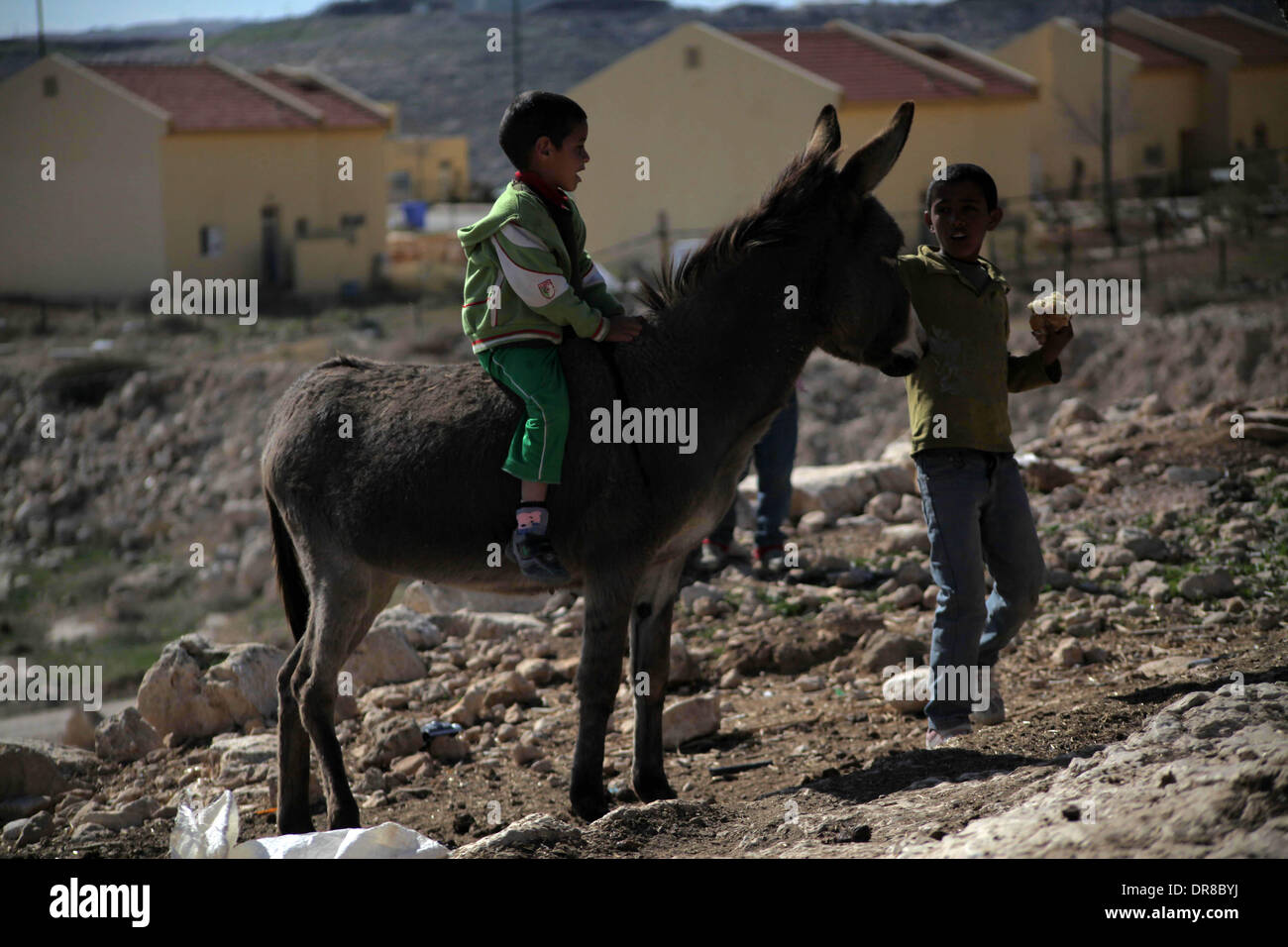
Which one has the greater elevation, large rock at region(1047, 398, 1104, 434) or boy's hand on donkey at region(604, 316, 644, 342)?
boy's hand on donkey at region(604, 316, 644, 342)

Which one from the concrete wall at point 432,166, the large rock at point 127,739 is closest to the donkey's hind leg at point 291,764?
the large rock at point 127,739

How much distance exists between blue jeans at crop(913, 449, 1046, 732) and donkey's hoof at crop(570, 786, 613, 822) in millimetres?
1409

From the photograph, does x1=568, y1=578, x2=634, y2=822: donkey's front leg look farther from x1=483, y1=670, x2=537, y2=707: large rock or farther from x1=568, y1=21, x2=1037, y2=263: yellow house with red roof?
x1=568, y1=21, x2=1037, y2=263: yellow house with red roof

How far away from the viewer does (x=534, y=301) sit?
479cm

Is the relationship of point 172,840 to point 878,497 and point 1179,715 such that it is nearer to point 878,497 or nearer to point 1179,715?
point 1179,715

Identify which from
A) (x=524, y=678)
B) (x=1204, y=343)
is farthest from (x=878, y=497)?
(x=1204, y=343)

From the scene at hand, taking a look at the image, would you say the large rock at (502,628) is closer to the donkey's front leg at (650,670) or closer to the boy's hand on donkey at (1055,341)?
the donkey's front leg at (650,670)

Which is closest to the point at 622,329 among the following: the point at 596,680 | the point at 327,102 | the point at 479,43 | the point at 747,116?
the point at 596,680

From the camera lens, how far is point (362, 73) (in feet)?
283

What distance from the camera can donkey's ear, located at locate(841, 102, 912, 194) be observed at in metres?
4.90

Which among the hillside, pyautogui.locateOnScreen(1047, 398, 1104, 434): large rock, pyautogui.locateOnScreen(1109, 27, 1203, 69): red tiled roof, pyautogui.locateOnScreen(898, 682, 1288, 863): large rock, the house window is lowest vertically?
pyautogui.locateOnScreen(898, 682, 1288, 863): large rock

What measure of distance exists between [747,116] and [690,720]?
28.3 metres

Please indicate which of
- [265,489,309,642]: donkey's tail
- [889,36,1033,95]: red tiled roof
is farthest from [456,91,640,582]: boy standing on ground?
[889,36,1033,95]: red tiled roof

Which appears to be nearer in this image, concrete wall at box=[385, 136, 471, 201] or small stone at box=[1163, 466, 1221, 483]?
small stone at box=[1163, 466, 1221, 483]
